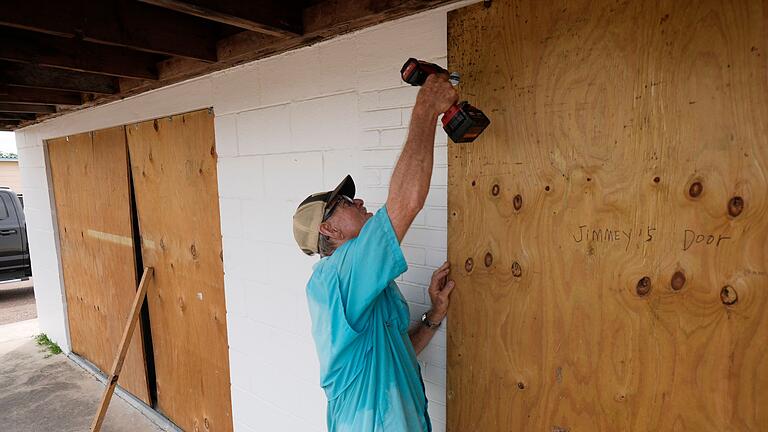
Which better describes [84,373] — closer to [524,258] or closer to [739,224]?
[524,258]

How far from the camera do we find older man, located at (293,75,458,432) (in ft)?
3.85

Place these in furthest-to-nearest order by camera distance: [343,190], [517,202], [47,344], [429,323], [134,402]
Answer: [47,344] < [134,402] < [429,323] < [343,190] < [517,202]

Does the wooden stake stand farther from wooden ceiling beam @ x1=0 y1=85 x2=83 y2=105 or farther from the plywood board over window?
the plywood board over window

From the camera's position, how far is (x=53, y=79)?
2.60 meters

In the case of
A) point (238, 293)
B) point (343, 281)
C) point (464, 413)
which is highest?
point (343, 281)

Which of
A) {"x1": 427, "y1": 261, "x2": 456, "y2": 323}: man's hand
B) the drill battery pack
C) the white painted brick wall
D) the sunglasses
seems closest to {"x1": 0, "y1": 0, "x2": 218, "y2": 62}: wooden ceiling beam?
the white painted brick wall

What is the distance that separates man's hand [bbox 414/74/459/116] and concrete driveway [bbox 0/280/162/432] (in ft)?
11.6

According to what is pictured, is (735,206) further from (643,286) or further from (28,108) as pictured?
(28,108)

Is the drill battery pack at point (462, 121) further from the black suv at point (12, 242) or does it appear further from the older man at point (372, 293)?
the black suv at point (12, 242)

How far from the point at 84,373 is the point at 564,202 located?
4.93 m

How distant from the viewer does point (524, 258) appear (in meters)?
1.34

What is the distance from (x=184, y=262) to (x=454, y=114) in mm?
2445

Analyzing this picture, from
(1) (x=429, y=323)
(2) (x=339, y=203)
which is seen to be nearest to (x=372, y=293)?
(2) (x=339, y=203)

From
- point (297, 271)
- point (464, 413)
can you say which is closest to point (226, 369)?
point (297, 271)
